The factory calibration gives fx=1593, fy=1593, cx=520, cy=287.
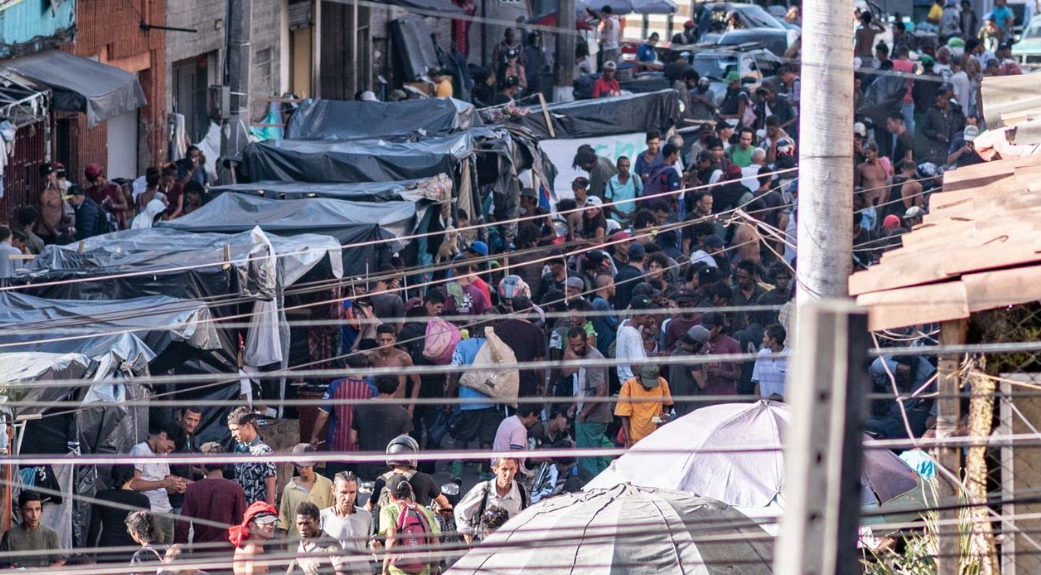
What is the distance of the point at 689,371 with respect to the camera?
1154cm

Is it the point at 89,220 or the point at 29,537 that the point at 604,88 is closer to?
the point at 89,220

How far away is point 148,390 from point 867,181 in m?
9.54

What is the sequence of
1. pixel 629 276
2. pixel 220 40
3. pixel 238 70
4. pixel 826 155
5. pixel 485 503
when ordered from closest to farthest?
pixel 826 155 → pixel 485 503 → pixel 629 276 → pixel 238 70 → pixel 220 40

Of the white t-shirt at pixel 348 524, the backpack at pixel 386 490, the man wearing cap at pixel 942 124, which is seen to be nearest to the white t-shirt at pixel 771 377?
the backpack at pixel 386 490

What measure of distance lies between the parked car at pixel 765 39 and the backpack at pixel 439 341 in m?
21.3

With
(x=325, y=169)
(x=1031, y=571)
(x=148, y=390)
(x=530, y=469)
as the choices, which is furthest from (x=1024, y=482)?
(x=325, y=169)

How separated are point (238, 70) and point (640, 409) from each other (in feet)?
25.3

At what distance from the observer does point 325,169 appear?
1562 centimetres

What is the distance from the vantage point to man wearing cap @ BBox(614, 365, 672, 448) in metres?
11.0

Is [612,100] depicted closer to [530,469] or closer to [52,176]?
[52,176]

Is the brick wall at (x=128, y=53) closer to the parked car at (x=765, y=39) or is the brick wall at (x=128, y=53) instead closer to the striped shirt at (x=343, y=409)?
the striped shirt at (x=343, y=409)

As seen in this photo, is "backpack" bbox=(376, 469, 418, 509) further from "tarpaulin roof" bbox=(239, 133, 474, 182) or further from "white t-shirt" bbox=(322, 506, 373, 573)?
"tarpaulin roof" bbox=(239, 133, 474, 182)

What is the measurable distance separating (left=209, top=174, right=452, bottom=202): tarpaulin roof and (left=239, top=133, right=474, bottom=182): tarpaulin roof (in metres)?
0.45

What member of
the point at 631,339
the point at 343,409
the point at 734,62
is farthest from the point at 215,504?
the point at 734,62
